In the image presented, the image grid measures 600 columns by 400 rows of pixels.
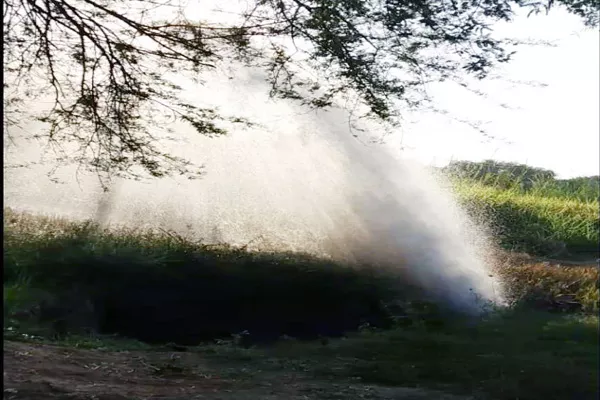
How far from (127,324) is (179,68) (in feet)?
1.93

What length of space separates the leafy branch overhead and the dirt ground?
415mm

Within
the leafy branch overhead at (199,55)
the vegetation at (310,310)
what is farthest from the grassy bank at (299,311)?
the leafy branch overhead at (199,55)

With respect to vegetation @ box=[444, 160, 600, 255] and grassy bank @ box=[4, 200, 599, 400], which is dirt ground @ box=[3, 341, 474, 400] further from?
vegetation @ box=[444, 160, 600, 255]

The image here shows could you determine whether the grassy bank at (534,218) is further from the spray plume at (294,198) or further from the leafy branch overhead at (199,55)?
the leafy branch overhead at (199,55)

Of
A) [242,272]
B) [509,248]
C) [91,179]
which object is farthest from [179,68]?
[509,248]

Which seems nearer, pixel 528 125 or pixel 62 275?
pixel 62 275

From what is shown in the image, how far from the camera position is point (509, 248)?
155cm

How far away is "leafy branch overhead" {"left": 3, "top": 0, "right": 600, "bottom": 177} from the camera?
4.95 ft

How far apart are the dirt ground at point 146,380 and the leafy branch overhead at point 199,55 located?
1.36 ft

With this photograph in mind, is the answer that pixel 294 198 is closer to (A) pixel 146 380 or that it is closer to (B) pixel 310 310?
(B) pixel 310 310

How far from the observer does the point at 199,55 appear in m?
1.54

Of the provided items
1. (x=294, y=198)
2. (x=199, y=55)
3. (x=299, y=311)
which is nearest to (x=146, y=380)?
(x=299, y=311)

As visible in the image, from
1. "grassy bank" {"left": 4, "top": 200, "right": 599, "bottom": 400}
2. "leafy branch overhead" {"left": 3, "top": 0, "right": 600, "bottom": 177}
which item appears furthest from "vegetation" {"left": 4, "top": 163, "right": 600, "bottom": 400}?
"leafy branch overhead" {"left": 3, "top": 0, "right": 600, "bottom": 177}

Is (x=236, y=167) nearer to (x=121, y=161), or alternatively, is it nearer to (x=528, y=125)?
(x=121, y=161)
